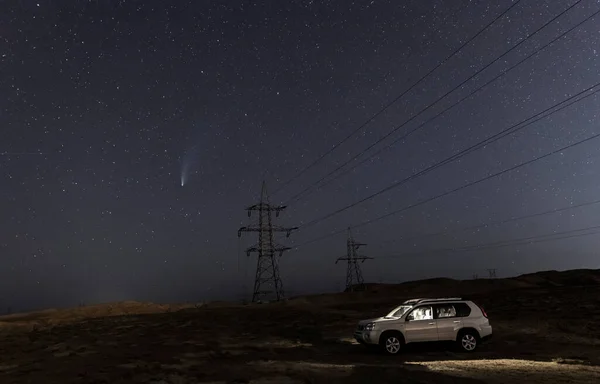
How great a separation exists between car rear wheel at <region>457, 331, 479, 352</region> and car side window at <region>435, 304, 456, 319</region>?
2.61 feet

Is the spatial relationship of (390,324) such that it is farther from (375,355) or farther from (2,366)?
(2,366)

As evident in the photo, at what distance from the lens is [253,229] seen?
57438 millimetres

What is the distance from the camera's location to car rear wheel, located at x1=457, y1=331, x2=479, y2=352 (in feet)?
53.8

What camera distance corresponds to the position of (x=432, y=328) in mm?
16484

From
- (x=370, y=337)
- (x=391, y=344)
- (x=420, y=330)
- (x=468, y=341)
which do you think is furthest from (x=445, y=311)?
(x=370, y=337)

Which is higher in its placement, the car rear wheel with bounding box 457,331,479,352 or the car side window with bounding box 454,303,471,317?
the car side window with bounding box 454,303,471,317

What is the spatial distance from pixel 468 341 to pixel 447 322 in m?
1.00

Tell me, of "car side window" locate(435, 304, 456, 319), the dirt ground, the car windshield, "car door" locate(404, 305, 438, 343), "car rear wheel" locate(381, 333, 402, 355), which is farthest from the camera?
the car windshield

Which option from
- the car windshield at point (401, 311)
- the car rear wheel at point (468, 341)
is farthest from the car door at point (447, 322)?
the car windshield at point (401, 311)

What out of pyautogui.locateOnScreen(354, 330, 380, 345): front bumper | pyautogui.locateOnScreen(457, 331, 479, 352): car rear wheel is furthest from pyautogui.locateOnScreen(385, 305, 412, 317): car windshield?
pyautogui.locateOnScreen(457, 331, 479, 352): car rear wheel

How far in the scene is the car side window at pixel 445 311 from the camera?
54.7 feet

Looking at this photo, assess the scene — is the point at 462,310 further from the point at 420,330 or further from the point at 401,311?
the point at 401,311

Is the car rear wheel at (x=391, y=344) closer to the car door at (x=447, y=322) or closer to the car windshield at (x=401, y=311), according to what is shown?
the car windshield at (x=401, y=311)

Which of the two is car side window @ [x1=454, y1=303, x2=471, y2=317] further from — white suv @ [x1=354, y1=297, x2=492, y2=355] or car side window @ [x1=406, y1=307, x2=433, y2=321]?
car side window @ [x1=406, y1=307, x2=433, y2=321]
